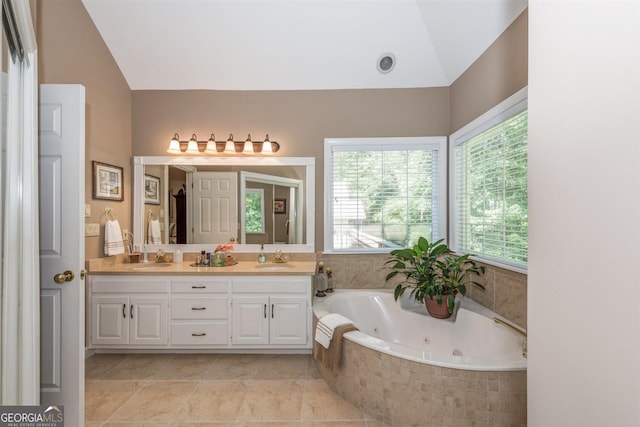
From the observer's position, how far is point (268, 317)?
2.71 metres

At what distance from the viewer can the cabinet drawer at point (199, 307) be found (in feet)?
8.86

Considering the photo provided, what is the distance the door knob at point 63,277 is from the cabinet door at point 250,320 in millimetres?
1287

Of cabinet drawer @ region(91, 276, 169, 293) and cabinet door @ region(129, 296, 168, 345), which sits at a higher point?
cabinet drawer @ region(91, 276, 169, 293)

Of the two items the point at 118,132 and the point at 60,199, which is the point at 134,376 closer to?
the point at 60,199

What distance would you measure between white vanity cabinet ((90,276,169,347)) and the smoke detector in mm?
2823

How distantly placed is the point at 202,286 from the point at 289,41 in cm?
235

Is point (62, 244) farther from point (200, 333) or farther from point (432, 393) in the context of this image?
point (432, 393)

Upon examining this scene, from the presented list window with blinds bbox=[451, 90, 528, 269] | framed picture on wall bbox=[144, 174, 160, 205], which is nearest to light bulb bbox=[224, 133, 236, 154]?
framed picture on wall bbox=[144, 174, 160, 205]

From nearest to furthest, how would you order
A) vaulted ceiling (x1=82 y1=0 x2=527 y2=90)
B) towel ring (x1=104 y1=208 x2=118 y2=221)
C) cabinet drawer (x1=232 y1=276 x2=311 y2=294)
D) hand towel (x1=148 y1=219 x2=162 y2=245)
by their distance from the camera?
vaulted ceiling (x1=82 y1=0 x2=527 y2=90) → cabinet drawer (x1=232 y1=276 x2=311 y2=294) → towel ring (x1=104 y1=208 x2=118 y2=221) → hand towel (x1=148 y1=219 x2=162 y2=245)

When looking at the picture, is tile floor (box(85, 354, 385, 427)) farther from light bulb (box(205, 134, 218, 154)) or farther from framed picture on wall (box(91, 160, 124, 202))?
light bulb (box(205, 134, 218, 154))

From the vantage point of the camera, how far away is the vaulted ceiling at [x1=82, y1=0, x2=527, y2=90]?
2.61m

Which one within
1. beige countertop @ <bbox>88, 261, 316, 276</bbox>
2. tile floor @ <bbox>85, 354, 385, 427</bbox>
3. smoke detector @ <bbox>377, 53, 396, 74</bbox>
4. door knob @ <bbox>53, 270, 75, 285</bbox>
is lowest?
tile floor @ <bbox>85, 354, 385, 427</bbox>

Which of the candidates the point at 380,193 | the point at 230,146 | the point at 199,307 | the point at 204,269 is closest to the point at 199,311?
the point at 199,307

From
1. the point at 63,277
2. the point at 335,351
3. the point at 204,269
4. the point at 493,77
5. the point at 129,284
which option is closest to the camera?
the point at 63,277
